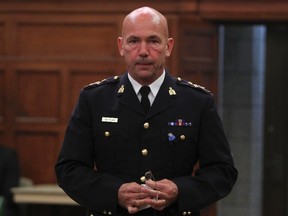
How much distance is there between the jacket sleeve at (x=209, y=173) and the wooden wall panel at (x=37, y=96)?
13.4 feet

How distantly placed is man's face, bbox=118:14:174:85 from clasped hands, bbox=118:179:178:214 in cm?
38

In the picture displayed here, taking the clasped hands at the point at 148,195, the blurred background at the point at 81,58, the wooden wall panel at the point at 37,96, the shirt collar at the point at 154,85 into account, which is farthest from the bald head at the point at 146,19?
the wooden wall panel at the point at 37,96

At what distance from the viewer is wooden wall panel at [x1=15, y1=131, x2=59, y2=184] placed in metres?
6.70

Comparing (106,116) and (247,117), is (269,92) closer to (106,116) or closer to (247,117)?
(247,117)

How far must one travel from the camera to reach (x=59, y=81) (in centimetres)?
669

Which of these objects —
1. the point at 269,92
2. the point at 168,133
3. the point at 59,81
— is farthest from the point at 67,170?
the point at 269,92

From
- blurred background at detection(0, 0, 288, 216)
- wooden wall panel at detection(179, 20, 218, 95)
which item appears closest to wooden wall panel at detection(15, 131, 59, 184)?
blurred background at detection(0, 0, 288, 216)

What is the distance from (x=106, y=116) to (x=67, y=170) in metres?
0.23

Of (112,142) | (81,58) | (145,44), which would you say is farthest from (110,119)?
(81,58)

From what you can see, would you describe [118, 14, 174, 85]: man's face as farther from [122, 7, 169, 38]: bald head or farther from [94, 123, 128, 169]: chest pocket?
[94, 123, 128, 169]: chest pocket

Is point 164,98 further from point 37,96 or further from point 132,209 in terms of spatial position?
point 37,96

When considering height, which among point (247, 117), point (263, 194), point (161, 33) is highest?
point (161, 33)

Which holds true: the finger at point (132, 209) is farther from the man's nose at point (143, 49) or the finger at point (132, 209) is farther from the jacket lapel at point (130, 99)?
the man's nose at point (143, 49)

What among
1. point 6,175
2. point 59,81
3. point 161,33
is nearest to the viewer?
point 161,33
